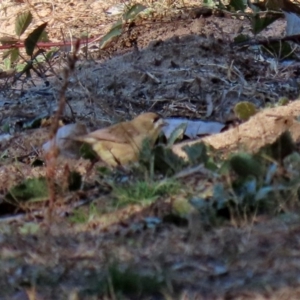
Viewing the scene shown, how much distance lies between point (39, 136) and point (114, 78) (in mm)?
873

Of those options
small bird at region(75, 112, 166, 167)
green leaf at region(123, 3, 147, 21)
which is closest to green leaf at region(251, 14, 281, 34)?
green leaf at region(123, 3, 147, 21)

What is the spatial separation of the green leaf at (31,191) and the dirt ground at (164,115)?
84 millimetres

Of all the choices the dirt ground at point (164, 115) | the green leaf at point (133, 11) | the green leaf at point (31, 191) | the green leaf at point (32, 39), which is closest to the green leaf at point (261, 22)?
the dirt ground at point (164, 115)

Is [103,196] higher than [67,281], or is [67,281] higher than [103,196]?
[67,281]

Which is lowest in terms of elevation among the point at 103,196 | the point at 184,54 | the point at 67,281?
the point at 184,54

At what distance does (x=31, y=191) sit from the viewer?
3.00 meters

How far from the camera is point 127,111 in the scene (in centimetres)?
434

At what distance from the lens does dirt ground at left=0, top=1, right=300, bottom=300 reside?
227 cm

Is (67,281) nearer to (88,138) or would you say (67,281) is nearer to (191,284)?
(191,284)

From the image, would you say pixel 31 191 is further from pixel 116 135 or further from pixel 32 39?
pixel 32 39

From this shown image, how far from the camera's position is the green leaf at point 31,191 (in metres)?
2.99

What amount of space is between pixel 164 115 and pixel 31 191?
1.29 m

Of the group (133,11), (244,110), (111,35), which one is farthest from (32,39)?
(244,110)

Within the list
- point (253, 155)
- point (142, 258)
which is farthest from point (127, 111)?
point (142, 258)
